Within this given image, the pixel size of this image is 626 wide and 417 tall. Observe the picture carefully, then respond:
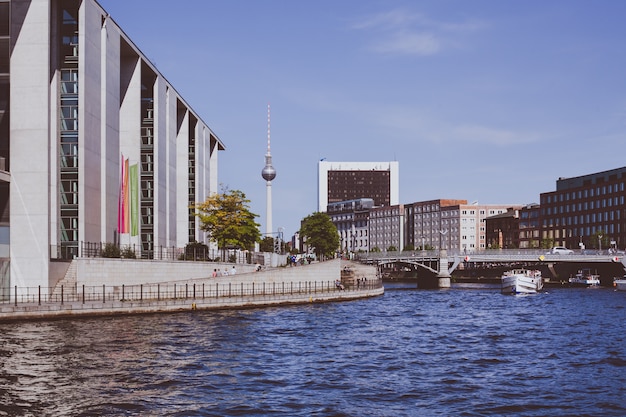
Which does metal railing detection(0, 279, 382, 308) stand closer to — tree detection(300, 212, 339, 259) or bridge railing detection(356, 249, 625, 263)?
bridge railing detection(356, 249, 625, 263)

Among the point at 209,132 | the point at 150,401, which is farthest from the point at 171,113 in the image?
the point at 150,401

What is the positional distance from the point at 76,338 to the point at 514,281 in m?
88.6

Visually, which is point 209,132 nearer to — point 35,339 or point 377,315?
point 377,315

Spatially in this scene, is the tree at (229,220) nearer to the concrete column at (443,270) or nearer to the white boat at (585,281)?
the concrete column at (443,270)

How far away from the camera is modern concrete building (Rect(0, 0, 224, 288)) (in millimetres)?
67312

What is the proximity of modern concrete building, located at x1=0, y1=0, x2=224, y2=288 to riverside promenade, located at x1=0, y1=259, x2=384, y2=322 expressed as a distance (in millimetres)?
4526

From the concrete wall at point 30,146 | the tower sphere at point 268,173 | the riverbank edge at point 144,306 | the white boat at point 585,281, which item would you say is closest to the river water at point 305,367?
the riverbank edge at point 144,306

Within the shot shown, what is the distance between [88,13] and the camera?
7425cm

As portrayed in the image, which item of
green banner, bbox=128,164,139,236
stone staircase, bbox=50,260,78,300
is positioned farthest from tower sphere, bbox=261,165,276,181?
stone staircase, bbox=50,260,78,300

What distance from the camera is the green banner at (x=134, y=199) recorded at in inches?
3435

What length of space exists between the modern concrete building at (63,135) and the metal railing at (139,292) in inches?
58.6

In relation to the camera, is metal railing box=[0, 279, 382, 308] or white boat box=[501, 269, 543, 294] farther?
white boat box=[501, 269, 543, 294]

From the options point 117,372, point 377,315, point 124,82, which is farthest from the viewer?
point 124,82

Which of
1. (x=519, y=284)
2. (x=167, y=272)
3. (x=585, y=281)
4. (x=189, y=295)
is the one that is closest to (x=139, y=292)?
(x=189, y=295)
